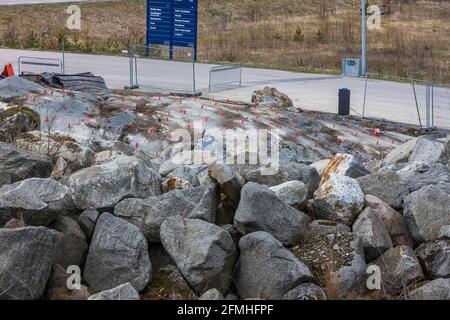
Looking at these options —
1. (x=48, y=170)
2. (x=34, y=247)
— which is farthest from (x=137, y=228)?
(x=48, y=170)

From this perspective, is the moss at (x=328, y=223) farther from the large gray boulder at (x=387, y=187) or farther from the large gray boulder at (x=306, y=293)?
the large gray boulder at (x=306, y=293)

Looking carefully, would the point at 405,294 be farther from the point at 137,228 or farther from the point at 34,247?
the point at 34,247

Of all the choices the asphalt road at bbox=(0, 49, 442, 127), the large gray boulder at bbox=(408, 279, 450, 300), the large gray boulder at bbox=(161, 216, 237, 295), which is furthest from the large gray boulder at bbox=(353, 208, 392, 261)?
the asphalt road at bbox=(0, 49, 442, 127)

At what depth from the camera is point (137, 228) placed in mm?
8703

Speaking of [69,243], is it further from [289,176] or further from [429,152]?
[429,152]

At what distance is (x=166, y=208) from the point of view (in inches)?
360

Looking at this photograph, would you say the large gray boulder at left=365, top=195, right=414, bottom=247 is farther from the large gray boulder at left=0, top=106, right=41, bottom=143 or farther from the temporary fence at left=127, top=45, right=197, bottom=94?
the temporary fence at left=127, top=45, right=197, bottom=94

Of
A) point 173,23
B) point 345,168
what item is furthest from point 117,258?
point 173,23

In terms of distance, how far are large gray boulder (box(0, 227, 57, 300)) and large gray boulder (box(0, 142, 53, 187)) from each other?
1.63m

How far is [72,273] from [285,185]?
2939 mm

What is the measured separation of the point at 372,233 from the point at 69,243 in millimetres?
3477

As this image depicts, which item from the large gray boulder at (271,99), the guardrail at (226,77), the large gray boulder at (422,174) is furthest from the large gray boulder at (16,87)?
the large gray boulder at (422,174)

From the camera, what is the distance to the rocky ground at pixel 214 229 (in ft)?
27.3

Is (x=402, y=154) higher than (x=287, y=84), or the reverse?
(x=287, y=84)
